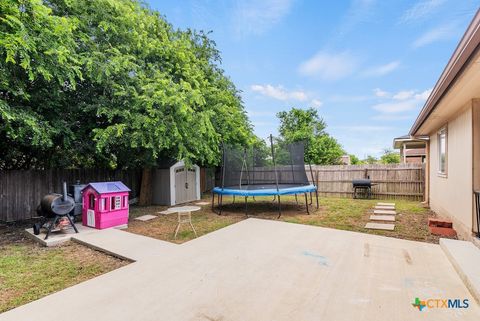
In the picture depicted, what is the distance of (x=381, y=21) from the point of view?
7434 mm

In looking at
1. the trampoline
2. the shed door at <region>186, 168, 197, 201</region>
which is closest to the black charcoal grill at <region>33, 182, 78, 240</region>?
the trampoline

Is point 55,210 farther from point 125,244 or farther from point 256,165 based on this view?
point 256,165

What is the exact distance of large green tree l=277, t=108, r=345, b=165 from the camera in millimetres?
19047

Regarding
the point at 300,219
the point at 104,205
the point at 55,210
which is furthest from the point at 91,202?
the point at 300,219

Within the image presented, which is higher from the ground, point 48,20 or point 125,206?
point 48,20

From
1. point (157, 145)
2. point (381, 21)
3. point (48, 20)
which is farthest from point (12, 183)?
point (381, 21)

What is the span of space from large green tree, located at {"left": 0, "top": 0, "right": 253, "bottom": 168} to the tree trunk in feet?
3.22

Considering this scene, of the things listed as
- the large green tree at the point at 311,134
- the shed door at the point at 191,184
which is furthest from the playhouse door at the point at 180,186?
the large green tree at the point at 311,134

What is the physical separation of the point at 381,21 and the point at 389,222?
239 inches

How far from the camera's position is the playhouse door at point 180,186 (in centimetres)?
834

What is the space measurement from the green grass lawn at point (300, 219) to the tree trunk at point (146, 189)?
0.62 m

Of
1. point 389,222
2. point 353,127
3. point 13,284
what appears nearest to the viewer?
point 13,284

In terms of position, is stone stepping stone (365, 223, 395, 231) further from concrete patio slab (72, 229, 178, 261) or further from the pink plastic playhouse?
the pink plastic playhouse

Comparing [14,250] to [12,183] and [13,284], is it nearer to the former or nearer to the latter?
[13,284]
